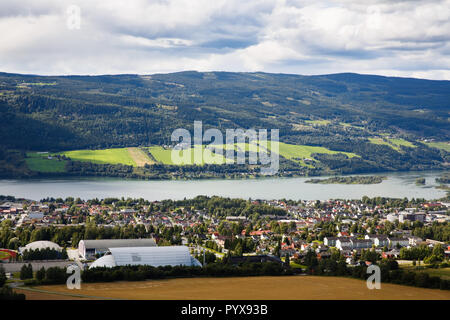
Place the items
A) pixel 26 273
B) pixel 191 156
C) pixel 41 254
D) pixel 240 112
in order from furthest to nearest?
pixel 240 112 → pixel 191 156 → pixel 41 254 → pixel 26 273

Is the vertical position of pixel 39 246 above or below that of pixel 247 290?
below

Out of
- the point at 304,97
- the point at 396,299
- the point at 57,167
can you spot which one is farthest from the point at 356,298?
the point at 304,97

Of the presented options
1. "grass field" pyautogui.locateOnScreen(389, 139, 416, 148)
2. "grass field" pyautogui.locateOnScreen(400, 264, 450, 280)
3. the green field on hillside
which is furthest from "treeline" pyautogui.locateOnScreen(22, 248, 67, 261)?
"grass field" pyautogui.locateOnScreen(389, 139, 416, 148)

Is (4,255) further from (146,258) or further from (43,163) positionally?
(43,163)

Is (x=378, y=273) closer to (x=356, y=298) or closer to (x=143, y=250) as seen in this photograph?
(x=356, y=298)

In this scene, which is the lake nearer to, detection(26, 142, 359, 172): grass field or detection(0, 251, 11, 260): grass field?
detection(26, 142, 359, 172): grass field

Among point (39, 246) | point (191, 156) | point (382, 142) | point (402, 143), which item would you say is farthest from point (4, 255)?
point (402, 143)

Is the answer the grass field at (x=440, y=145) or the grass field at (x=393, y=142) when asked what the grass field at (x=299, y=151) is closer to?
the grass field at (x=393, y=142)
